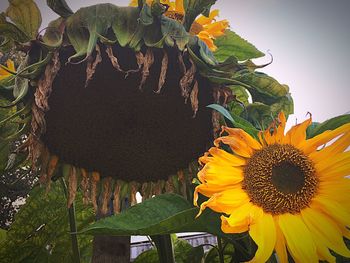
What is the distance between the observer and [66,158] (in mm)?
439

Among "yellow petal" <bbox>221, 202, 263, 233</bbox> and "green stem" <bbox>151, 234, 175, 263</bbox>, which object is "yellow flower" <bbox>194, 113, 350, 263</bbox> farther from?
"green stem" <bbox>151, 234, 175, 263</bbox>

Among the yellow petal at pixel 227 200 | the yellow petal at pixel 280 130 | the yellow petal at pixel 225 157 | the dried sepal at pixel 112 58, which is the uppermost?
the yellow petal at pixel 280 130

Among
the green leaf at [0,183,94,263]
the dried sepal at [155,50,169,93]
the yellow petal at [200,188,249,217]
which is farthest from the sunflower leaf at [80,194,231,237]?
the green leaf at [0,183,94,263]

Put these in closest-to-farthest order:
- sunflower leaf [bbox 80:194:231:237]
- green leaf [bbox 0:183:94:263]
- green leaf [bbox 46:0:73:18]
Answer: sunflower leaf [bbox 80:194:231:237]
green leaf [bbox 46:0:73:18]
green leaf [bbox 0:183:94:263]

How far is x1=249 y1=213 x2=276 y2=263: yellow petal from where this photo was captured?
26cm

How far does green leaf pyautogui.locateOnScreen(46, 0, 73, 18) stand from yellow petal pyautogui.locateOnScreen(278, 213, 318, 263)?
23cm

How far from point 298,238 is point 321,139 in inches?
2.7

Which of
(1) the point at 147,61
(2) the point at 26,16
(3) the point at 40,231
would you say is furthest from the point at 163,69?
(3) the point at 40,231

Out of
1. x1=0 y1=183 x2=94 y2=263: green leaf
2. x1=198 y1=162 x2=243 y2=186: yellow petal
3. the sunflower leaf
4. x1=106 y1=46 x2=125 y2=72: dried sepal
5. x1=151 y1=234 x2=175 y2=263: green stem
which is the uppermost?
x1=106 y1=46 x2=125 y2=72: dried sepal

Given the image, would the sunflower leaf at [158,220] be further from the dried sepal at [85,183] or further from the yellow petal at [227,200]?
the dried sepal at [85,183]

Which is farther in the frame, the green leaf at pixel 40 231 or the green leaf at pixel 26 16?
the green leaf at pixel 40 231

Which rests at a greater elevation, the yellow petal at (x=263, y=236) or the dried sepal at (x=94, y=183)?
the yellow petal at (x=263, y=236)

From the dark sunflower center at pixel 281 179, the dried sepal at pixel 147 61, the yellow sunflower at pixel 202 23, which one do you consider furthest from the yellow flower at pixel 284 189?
the yellow sunflower at pixel 202 23

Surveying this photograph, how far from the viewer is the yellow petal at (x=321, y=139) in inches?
11.5
